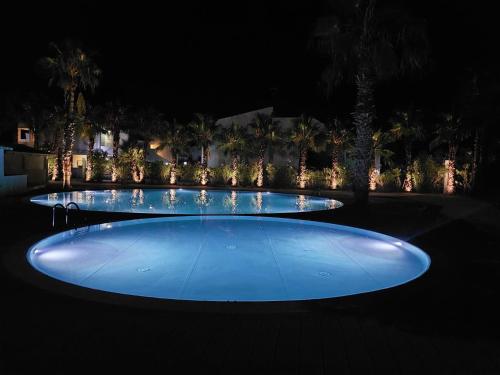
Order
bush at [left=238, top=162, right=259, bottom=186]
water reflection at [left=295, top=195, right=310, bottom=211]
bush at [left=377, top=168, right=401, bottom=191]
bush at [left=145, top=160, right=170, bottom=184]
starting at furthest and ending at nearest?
1. bush at [left=145, top=160, right=170, bottom=184]
2. bush at [left=238, top=162, right=259, bottom=186]
3. bush at [left=377, top=168, right=401, bottom=191]
4. water reflection at [left=295, top=195, right=310, bottom=211]

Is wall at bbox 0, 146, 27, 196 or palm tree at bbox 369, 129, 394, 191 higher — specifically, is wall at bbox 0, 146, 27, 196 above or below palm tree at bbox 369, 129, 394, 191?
below

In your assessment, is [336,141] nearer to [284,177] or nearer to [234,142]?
[284,177]

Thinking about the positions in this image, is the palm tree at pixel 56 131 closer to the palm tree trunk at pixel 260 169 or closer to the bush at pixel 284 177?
the palm tree trunk at pixel 260 169

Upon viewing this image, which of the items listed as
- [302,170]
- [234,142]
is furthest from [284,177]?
[234,142]

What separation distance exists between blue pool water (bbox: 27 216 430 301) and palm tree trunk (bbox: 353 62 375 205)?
2.72 m

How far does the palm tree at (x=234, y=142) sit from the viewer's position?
27547mm

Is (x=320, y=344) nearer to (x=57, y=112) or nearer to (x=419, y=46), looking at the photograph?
(x=419, y=46)

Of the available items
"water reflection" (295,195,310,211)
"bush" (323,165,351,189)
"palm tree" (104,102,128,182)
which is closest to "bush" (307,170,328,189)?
"bush" (323,165,351,189)

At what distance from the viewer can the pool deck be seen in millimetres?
3395

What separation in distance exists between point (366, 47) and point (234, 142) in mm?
15070

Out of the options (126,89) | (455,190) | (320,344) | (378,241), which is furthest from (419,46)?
(126,89)

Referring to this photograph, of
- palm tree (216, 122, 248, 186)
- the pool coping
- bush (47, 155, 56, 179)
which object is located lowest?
the pool coping

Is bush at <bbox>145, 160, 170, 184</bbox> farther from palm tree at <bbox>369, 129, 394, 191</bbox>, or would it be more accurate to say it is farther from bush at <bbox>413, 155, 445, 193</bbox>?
bush at <bbox>413, 155, 445, 193</bbox>

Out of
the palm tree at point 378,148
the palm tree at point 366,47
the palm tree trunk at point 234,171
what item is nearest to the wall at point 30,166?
the palm tree trunk at point 234,171
